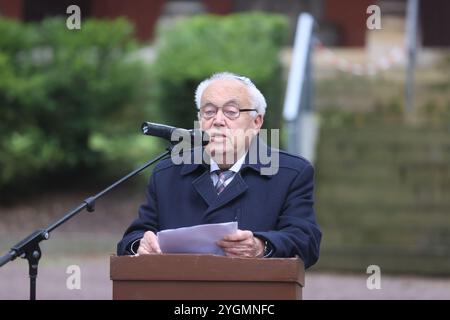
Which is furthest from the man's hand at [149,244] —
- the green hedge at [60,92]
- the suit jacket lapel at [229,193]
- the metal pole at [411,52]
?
the metal pole at [411,52]

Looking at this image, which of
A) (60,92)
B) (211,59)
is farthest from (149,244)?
(60,92)

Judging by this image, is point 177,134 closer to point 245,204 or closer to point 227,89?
point 227,89

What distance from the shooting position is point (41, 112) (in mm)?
15602

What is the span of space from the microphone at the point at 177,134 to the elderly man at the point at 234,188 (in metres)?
0.05

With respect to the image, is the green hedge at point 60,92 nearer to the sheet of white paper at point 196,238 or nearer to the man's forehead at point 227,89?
the man's forehead at point 227,89

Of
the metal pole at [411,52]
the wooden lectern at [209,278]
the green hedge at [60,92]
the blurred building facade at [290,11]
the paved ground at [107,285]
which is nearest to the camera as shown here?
the wooden lectern at [209,278]

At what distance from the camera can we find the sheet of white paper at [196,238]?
4836 millimetres

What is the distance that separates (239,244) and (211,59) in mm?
10210

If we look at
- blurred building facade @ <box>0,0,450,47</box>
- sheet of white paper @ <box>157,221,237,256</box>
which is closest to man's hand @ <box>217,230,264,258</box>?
sheet of white paper @ <box>157,221,237,256</box>

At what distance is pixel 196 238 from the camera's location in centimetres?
486

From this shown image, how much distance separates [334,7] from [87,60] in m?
6.90

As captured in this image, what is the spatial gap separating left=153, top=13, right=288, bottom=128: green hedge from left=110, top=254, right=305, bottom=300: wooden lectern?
10038 mm

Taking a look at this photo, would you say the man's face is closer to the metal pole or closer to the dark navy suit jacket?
the dark navy suit jacket

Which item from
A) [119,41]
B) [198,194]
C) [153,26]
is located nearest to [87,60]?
[119,41]
